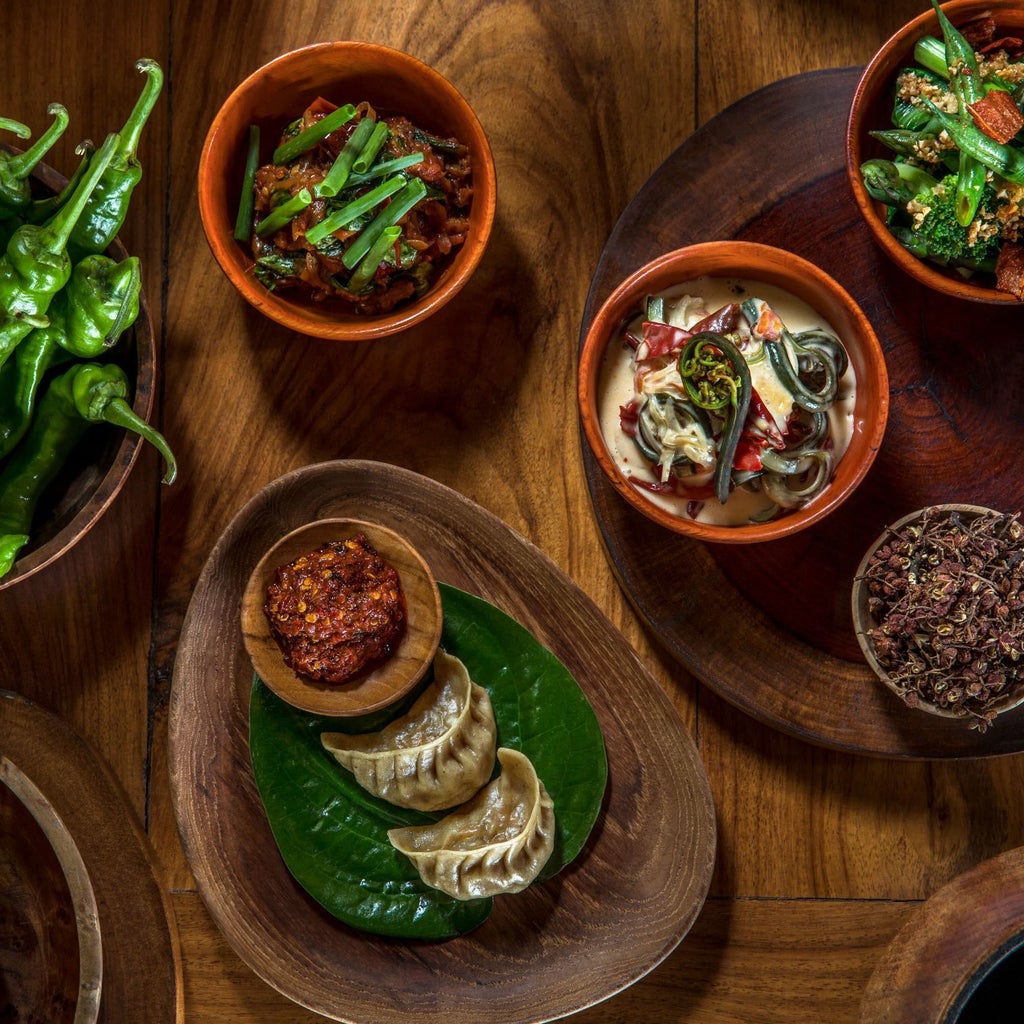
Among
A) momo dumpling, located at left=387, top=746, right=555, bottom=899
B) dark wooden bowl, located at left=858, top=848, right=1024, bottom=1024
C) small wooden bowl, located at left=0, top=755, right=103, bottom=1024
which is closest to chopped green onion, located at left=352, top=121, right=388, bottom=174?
momo dumpling, located at left=387, top=746, right=555, bottom=899

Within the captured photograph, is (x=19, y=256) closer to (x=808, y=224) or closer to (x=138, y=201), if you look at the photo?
(x=138, y=201)

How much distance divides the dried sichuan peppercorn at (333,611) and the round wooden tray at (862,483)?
0.50m

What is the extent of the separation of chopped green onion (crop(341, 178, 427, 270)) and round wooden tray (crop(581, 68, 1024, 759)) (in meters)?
0.44

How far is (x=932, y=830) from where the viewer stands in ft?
8.46

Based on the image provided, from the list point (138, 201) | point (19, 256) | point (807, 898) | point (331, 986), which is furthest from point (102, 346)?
point (807, 898)

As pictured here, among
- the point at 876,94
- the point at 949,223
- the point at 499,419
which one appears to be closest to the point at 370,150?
the point at 499,419

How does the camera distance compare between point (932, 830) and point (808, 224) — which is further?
point (932, 830)

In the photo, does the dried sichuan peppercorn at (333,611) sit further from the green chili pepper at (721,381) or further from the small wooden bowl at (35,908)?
the green chili pepper at (721,381)

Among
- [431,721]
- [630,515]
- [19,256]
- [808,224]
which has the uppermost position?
[19,256]

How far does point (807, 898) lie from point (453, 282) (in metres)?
1.58

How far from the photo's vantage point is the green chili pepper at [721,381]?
211 cm

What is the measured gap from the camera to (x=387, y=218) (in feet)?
7.12

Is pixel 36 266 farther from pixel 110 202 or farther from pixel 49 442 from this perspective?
pixel 49 442

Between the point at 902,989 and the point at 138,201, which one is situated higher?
the point at 138,201
